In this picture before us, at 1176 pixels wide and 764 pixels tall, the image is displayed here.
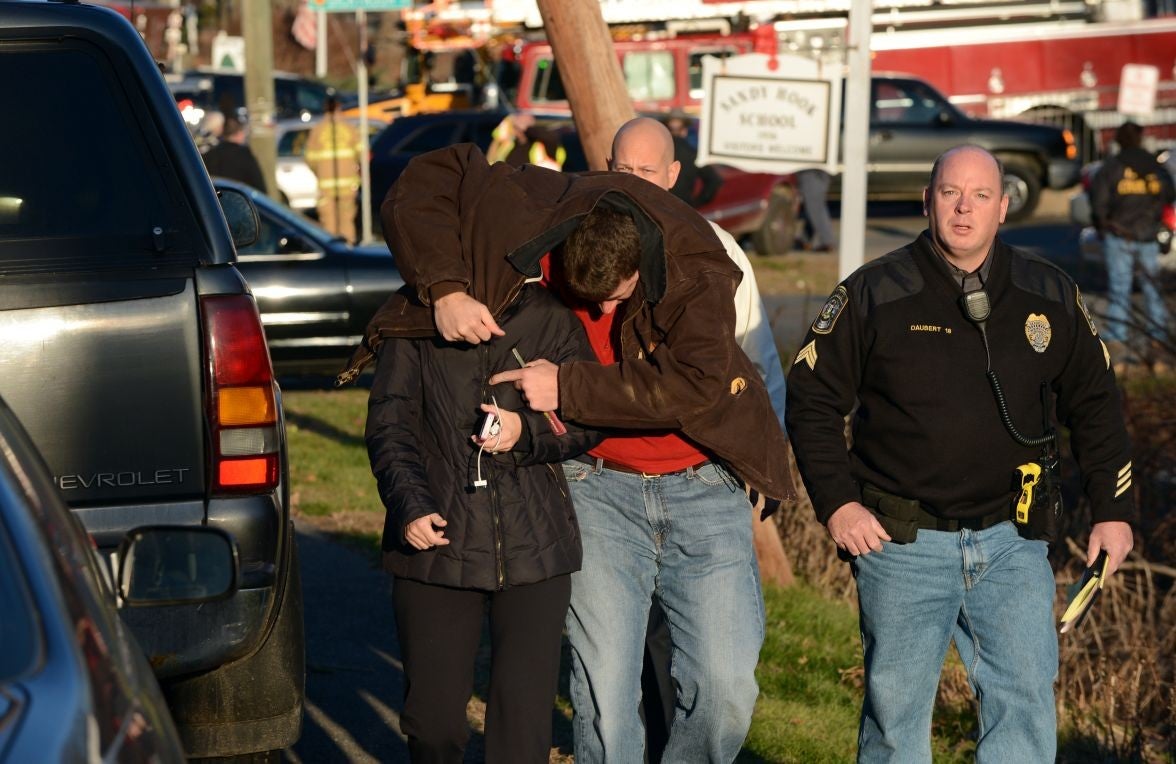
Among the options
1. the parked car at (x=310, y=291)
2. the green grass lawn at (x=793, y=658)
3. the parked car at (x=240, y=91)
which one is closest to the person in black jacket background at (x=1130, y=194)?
the parked car at (x=310, y=291)

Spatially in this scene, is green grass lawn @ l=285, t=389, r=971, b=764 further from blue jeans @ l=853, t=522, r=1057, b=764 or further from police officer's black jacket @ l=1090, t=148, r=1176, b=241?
police officer's black jacket @ l=1090, t=148, r=1176, b=241

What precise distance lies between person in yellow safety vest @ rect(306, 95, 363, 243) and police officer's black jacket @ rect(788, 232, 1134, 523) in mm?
14841

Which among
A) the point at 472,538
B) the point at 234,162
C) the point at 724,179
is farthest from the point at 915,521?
the point at 724,179

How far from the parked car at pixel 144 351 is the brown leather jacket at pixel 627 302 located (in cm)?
36

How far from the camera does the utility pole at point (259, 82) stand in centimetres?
1581

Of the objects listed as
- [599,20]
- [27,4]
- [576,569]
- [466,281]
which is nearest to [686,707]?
[576,569]

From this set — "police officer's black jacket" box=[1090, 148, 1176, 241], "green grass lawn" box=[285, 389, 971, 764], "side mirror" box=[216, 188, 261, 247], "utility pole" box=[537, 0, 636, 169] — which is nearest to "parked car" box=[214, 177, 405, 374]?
"green grass lawn" box=[285, 389, 971, 764]

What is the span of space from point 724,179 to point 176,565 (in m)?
17.9

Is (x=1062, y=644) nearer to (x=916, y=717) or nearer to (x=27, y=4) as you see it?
(x=916, y=717)

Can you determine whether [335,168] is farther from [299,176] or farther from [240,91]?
[240,91]

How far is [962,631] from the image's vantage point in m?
4.49

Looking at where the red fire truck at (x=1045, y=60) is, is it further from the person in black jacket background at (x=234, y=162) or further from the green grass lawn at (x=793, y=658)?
the green grass lawn at (x=793, y=658)

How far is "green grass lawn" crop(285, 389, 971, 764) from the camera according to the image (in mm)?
5727

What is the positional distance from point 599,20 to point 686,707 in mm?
3244
